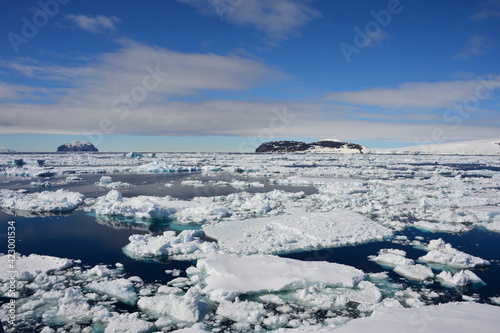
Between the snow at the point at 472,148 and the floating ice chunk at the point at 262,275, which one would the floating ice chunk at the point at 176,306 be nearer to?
the floating ice chunk at the point at 262,275

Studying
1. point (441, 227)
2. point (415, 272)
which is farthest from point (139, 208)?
point (441, 227)

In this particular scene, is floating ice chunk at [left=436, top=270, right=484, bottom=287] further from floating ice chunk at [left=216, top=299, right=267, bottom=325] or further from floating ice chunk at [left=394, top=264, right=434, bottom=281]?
floating ice chunk at [left=216, top=299, right=267, bottom=325]

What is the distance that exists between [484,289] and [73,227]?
1293 cm

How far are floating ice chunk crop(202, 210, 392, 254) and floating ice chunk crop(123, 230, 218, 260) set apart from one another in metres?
0.64

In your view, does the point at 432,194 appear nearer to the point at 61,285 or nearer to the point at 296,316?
Answer: the point at 296,316

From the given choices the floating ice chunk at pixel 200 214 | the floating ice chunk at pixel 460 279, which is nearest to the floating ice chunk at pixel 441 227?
the floating ice chunk at pixel 460 279

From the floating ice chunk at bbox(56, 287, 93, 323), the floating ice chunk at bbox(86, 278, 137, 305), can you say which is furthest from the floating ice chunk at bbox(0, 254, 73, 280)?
the floating ice chunk at bbox(56, 287, 93, 323)

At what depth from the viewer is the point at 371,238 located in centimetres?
1050

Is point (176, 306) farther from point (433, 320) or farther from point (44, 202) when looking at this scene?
point (44, 202)

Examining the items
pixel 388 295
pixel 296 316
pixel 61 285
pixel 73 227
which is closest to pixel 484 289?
pixel 388 295

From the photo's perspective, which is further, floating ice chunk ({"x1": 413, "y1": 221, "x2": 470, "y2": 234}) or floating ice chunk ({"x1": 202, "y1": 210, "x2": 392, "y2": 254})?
floating ice chunk ({"x1": 413, "y1": 221, "x2": 470, "y2": 234})

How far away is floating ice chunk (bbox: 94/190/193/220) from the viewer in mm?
13453

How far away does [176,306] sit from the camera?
5.84m

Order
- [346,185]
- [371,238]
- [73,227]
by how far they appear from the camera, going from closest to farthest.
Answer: [371,238]
[73,227]
[346,185]
